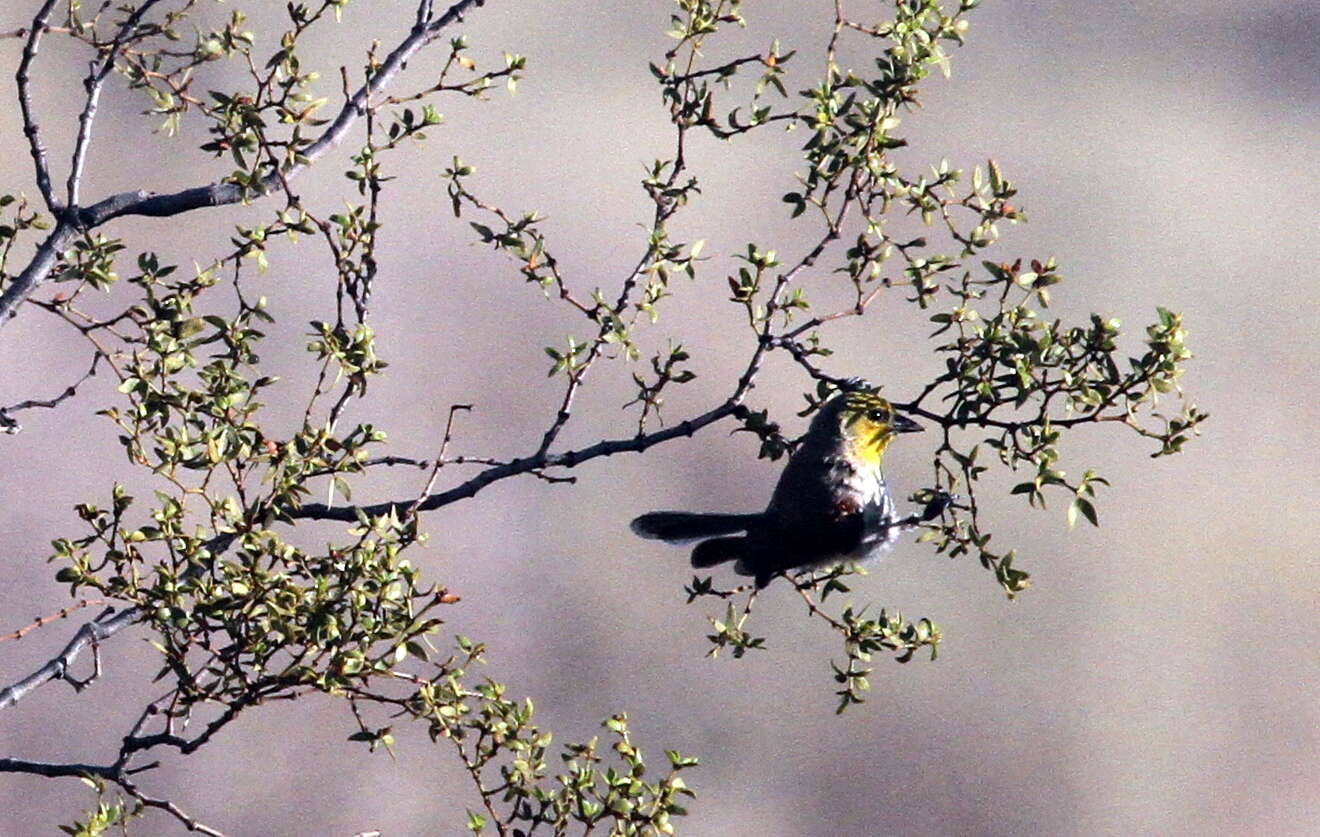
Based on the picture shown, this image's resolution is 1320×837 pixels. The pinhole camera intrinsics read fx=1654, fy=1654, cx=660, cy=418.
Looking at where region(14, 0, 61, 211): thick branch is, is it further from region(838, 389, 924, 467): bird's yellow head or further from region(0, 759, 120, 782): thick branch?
region(838, 389, 924, 467): bird's yellow head

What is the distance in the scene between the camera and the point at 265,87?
4.21m

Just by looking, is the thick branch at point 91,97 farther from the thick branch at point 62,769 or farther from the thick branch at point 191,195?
the thick branch at point 62,769

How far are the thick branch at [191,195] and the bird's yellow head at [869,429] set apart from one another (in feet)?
5.45

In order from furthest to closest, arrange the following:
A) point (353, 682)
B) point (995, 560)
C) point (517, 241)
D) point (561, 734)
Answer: point (561, 734) < point (517, 241) < point (995, 560) < point (353, 682)

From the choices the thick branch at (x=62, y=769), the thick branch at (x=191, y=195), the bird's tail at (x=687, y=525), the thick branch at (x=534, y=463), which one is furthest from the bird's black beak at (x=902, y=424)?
the thick branch at (x=62, y=769)

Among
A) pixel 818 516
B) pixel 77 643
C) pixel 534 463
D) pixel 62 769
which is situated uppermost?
pixel 818 516

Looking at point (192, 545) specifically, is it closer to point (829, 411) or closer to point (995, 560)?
point (995, 560)

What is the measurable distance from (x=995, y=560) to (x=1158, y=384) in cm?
57

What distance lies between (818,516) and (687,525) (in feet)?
1.49

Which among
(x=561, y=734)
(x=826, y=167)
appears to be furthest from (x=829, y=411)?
(x=561, y=734)

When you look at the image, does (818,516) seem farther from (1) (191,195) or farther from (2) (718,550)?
(1) (191,195)

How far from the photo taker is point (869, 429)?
212 inches

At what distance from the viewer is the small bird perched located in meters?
5.32

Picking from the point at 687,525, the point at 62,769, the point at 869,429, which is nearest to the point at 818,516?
the point at 869,429
